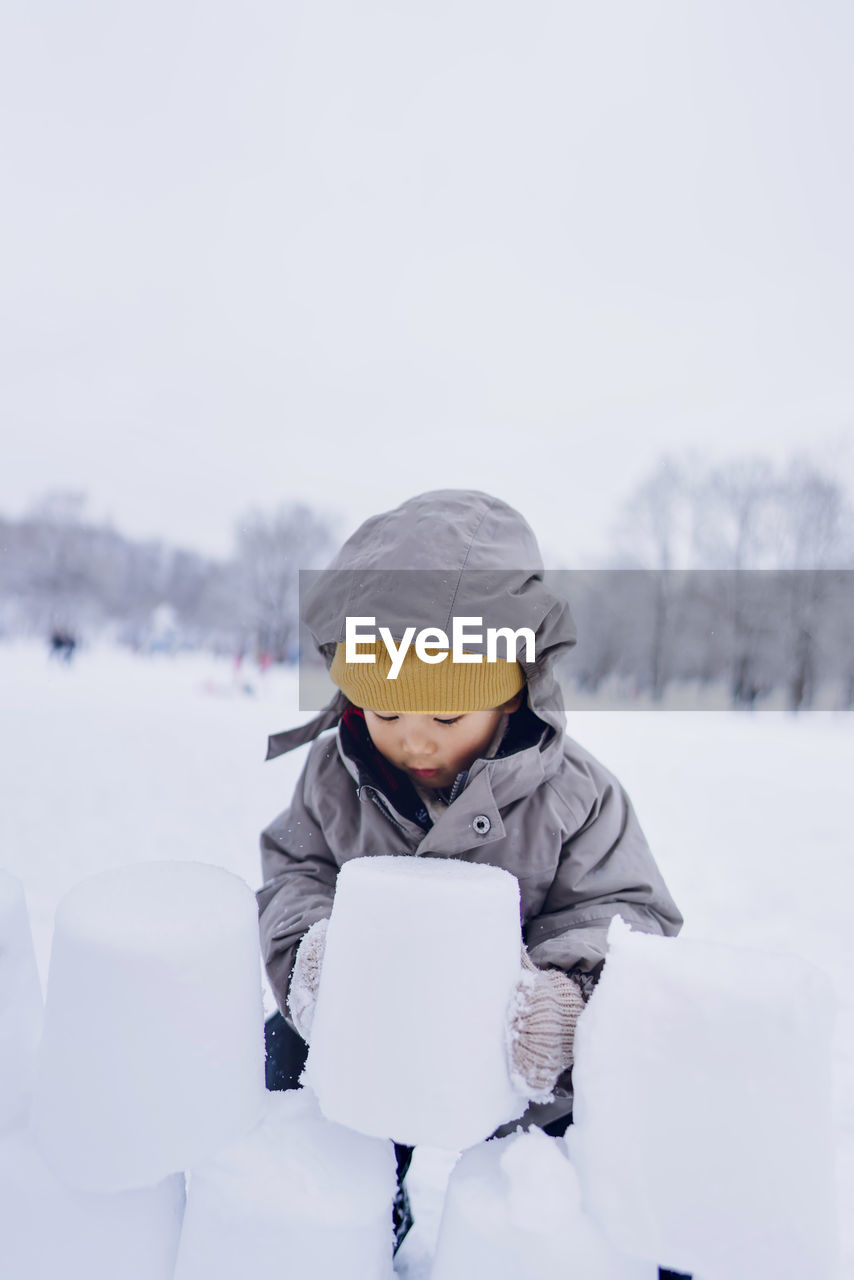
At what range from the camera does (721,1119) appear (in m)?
0.72

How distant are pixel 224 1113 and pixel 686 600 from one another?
76.6ft

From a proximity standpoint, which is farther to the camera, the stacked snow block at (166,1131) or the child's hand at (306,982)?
the child's hand at (306,982)

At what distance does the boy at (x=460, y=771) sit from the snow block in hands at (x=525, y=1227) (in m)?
0.24

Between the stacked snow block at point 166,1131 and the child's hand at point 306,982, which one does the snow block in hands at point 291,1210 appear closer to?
the stacked snow block at point 166,1131

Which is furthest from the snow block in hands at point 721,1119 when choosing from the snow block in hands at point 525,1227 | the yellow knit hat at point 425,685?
the yellow knit hat at point 425,685

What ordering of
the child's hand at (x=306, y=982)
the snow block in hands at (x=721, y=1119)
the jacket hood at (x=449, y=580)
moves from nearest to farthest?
the snow block in hands at (x=721, y=1119) → the child's hand at (x=306, y=982) → the jacket hood at (x=449, y=580)

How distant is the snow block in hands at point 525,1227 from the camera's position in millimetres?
753

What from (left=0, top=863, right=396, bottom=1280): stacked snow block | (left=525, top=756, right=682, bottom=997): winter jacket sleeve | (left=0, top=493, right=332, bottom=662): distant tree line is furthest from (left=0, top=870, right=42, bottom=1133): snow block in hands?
(left=0, top=493, right=332, bottom=662): distant tree line

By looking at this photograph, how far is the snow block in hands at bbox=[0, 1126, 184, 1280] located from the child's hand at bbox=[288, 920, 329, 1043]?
0.23 m

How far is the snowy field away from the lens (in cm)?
329

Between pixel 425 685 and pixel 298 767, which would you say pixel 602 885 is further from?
pixel 298 767

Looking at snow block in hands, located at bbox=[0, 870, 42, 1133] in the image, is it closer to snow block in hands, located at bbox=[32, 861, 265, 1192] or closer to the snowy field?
snow block in hands, located at bbox=[32, 861, 265, 1192]

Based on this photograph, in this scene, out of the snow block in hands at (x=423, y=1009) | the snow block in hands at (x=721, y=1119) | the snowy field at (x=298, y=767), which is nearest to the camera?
the snow block in hands at (x=721, y=1119)

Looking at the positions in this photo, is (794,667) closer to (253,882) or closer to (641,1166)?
(253,882)
